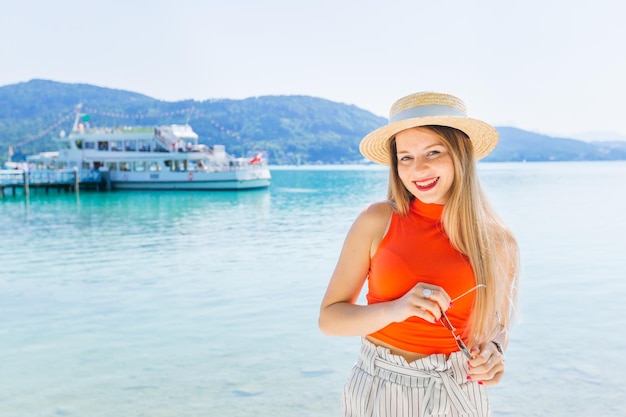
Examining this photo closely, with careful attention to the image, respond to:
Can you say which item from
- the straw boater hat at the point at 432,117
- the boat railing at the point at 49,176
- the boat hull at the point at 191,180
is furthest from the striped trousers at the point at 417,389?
the boat railing at the point at 49,176

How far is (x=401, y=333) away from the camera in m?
1.74

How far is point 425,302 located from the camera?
5.04 ft

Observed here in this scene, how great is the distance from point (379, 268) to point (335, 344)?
16.8 feet

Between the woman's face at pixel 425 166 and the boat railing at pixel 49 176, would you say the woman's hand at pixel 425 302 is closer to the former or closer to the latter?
the woman's face at pixel 425 166

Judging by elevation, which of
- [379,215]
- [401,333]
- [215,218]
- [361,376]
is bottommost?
[215,218]

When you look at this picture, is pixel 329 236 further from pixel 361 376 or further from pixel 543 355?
pixel 361 376

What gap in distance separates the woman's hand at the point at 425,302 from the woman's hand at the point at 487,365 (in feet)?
0.65

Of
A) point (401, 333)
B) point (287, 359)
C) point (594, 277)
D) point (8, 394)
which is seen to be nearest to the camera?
point (401, 333)

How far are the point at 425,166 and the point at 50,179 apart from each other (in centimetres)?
4506

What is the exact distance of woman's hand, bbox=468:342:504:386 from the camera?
1.66 m

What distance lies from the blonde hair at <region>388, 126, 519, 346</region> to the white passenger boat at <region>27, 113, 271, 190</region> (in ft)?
137

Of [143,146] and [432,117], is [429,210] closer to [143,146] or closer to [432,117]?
[432,117]

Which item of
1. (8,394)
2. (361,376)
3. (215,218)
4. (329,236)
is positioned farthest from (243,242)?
(361,376)

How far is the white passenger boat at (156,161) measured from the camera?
43.7m
